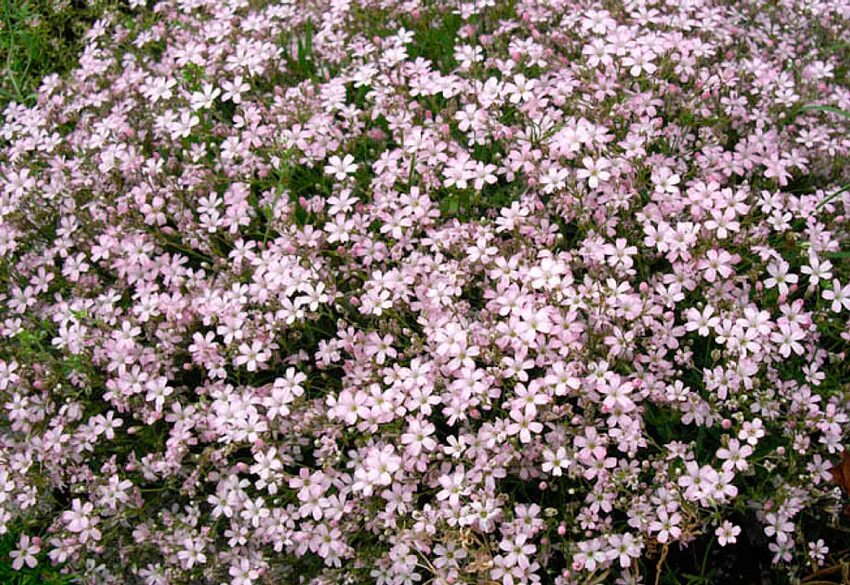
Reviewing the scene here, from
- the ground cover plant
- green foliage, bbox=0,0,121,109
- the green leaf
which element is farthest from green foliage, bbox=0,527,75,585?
the green leaf

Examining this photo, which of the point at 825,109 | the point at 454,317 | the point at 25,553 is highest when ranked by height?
the point at 825,109

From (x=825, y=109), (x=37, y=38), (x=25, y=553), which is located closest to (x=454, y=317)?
Answer: (x=825, y=109)

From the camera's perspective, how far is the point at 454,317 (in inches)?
144

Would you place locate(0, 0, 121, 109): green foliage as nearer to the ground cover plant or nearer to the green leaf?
the ground cover plant

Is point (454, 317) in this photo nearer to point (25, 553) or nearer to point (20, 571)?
point (25, 553)

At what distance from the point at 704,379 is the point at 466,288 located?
3.51 feet

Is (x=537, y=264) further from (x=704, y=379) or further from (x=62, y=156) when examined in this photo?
(x=62, y=156)

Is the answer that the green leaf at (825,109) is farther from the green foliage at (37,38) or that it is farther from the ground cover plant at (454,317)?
the green foliage at (37,38)

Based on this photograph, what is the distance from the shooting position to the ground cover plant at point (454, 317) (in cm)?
342

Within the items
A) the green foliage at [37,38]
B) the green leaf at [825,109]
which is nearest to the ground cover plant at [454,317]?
→ the green leaf at [825,109]

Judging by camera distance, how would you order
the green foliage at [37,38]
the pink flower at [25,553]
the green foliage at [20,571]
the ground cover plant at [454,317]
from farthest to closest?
the green foliage at [37,38] → the green foliage at [20,571] → the pink flower at [25,553] → the ground cover plant at [454,317]

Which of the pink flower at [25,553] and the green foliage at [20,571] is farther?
the green foliage at [20,571]

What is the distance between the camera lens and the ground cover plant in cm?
342

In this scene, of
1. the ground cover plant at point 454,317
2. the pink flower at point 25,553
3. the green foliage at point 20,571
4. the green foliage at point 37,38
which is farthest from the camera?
the green foliage at point 37,38
